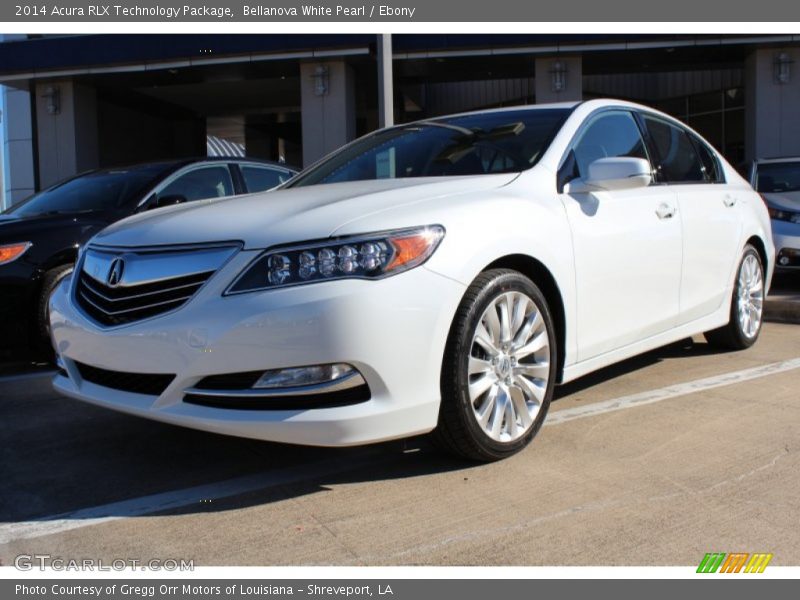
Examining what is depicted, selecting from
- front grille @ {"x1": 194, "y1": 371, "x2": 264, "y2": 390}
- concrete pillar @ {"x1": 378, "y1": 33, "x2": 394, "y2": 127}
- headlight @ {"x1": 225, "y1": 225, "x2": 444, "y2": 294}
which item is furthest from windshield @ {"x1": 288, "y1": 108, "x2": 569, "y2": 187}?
concrete pillar @ {"x1": 378, "y1": 33, "x2": 394, "y2": 127}

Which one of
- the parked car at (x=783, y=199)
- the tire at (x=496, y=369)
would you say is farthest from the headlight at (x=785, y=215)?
the tire at (x=496, y=369)

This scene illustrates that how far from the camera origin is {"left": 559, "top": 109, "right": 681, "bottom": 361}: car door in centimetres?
374

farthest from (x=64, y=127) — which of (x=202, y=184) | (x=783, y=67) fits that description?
(x=783, y=67)

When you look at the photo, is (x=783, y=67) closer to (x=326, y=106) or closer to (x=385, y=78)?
(x=326, y=106)

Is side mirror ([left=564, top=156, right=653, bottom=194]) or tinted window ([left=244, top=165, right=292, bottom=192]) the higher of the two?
tinted window ([left=244, top=165, right=292, bottom=192])

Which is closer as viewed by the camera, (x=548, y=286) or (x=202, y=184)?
(x=548, y=286)

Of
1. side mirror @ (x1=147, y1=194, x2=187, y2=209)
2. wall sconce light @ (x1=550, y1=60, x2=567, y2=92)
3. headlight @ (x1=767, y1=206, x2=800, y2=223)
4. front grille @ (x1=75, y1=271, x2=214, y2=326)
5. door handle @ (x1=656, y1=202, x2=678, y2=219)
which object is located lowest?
front grille @ (x1=75, y1=271, x2=214, y2=326)

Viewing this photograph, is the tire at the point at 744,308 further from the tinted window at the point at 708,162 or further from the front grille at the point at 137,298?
the front grille at the point at 137,298

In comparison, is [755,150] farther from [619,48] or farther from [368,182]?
[368,182]

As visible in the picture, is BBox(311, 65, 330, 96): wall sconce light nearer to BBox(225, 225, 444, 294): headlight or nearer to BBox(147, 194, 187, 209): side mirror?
BBox(147, 194, 187, 209): side mirror

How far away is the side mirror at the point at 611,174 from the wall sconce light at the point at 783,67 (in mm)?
12308

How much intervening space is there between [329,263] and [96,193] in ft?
12.9

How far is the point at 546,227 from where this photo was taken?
3512mm

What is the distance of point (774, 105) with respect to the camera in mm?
14484
